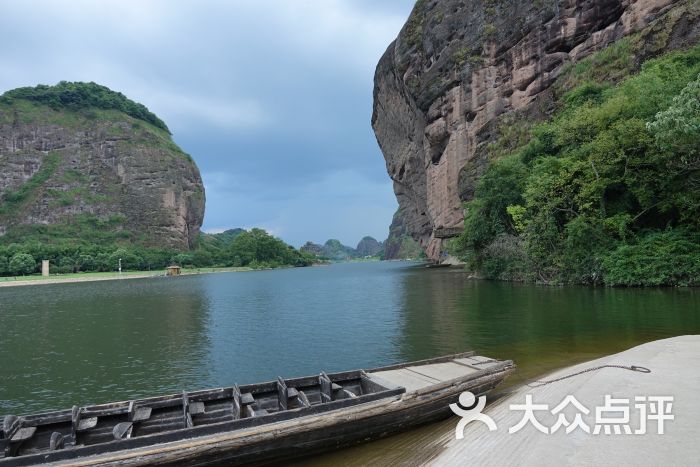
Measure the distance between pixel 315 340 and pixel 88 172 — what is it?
18181 cm

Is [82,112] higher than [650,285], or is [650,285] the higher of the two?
[82,112]

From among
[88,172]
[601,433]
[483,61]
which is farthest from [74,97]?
[601,433]

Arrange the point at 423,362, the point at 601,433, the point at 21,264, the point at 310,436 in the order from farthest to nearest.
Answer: the point at 21,264 → the point at 423,362 → the point at 310,436 → the point at 601,433

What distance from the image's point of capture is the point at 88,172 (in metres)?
166

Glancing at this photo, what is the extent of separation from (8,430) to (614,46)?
5996cm

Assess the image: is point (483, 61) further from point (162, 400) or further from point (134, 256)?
point (134, 256)

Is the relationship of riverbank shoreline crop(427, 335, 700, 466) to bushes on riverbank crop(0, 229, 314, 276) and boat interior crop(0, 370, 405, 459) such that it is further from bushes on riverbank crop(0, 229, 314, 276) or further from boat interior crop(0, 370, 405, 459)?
bushes on riverbank crop(0, 229, 314, 276)

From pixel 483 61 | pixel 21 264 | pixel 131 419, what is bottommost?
pixel 131 419

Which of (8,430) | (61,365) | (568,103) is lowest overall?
(61,365)

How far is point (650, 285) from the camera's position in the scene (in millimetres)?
30828

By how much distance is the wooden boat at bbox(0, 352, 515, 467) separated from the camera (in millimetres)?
6715

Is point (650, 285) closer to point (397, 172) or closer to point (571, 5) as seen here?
point (571, 5)

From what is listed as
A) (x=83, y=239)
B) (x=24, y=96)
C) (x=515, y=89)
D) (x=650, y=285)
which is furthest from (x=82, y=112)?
(x=650, y=285)

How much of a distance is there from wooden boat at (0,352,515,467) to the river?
0.66 meters
